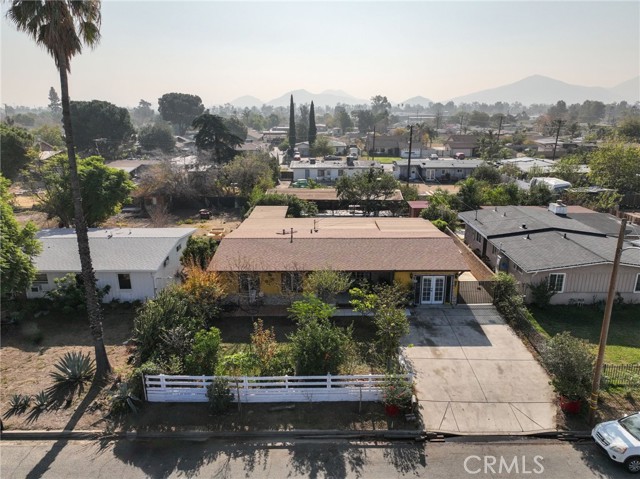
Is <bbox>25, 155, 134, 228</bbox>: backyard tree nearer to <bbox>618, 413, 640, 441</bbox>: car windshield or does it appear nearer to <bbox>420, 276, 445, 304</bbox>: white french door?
<bbox>420, 276, 445, 304</bbox>: white french door

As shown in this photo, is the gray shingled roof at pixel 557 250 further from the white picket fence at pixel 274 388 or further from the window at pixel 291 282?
the white picket fence at pixel 274 388

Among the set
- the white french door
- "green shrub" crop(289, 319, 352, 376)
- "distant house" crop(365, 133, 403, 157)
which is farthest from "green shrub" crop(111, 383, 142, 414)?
"distant house" crop(365, 133, 403, 157)

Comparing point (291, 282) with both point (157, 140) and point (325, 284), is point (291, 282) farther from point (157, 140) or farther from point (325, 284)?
point (157, 140)

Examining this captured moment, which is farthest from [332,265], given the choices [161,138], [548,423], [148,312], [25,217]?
[161,138]

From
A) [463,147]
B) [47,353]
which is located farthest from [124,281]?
[463,147]

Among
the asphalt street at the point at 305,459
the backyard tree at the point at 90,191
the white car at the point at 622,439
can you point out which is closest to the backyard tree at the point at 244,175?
the backyard tree at the point at 90,191

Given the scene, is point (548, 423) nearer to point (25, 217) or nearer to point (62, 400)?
point (62, 400)
